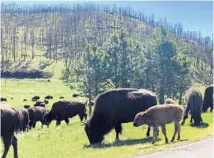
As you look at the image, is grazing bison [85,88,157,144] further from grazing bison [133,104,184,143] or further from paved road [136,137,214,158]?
paved road [136,137,214,158]

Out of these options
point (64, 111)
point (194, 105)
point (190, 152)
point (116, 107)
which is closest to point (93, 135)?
point (116, 107)

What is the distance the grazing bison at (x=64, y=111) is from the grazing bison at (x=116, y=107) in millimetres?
24240

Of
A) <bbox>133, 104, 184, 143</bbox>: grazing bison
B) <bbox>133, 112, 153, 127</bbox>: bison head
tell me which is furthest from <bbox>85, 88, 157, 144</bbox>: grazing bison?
<bbox>133, 104, 184, 143</bbox>: grazing bison

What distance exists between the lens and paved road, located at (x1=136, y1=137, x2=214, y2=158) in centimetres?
1330

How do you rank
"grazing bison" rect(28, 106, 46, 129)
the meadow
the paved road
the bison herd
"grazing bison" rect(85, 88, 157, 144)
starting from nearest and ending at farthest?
the paved road, the bison herd, the meadow, "grazing bison" rect(85, 88, 157, 144), "grazing bison" rect(28, 106, 46, 129)

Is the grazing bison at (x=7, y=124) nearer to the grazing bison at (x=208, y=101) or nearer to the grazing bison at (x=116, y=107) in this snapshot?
the grazing bison at (x=116, y=107)

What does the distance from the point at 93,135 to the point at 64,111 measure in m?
26.2

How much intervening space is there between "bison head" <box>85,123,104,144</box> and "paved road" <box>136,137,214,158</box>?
7645mm

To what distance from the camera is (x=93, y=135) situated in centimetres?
2233

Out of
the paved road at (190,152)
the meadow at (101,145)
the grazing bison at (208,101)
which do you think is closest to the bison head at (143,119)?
the meadow at (101,145)

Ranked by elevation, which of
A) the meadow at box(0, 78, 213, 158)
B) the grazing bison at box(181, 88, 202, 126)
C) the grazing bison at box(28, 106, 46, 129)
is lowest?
the grazing bison at box(28, 106, 46, 129)

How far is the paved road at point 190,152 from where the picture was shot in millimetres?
13305

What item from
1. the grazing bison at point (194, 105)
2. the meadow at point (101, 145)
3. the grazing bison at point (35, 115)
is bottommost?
the grazing bison at point (35, 115)

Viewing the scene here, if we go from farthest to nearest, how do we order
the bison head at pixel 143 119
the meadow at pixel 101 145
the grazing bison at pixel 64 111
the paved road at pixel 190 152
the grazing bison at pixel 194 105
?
the grazing bison at pixel 64 111
the grazing bison at pixel 194 105
the bison head at pixel 143 119
the meadow at pixel 101 145
the paved road at pixel 190 152
